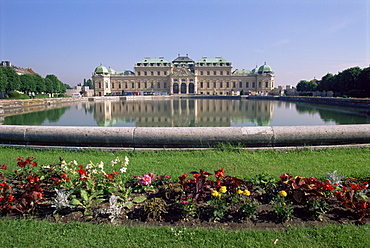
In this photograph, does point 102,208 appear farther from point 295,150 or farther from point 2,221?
point 295,150

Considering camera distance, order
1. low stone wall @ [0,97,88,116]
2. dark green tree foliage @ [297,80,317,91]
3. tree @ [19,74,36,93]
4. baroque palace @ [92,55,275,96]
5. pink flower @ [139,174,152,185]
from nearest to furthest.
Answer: pink flower @ [139,174,152,185] < low stone wall @ [0,97,88,116] < tree @ [19,74,36,93] < dark green tree foliage @ [297,80,317,91] < baroque palace @ [92,55,275,96]

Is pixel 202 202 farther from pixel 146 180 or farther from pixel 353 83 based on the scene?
pixel 353 83

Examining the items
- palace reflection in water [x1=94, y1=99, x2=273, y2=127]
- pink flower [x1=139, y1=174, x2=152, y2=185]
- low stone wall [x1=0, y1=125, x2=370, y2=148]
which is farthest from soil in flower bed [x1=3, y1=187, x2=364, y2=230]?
palace reflection in water [x1=94, y1=99, x2=273, y2=127]

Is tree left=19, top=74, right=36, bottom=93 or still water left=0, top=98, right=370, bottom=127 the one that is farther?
tree left=19, top=74, right=36, bottom=93

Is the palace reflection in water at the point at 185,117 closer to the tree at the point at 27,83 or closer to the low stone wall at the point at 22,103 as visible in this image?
the low stone wall at the point at 22,103

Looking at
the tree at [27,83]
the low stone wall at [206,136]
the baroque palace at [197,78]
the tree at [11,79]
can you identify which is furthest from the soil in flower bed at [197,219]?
the baroque palace at [197,78]

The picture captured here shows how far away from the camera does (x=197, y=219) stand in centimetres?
361

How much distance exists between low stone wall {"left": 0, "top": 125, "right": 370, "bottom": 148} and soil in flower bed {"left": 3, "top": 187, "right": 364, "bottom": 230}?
3.04 metres

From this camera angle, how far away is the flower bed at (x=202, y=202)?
3.61m

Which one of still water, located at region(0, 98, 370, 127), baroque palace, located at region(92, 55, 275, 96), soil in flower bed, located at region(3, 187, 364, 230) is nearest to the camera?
soil in flower bed, located at region(3, 187, 364, 230)

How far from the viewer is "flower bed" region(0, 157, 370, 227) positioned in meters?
3.61

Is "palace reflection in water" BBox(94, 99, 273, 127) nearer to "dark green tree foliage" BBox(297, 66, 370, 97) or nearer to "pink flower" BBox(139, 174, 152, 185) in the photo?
"pink flower" BBox(139, 174, 152, 185)

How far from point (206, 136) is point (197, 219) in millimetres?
3435

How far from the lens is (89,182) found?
4195 mm
